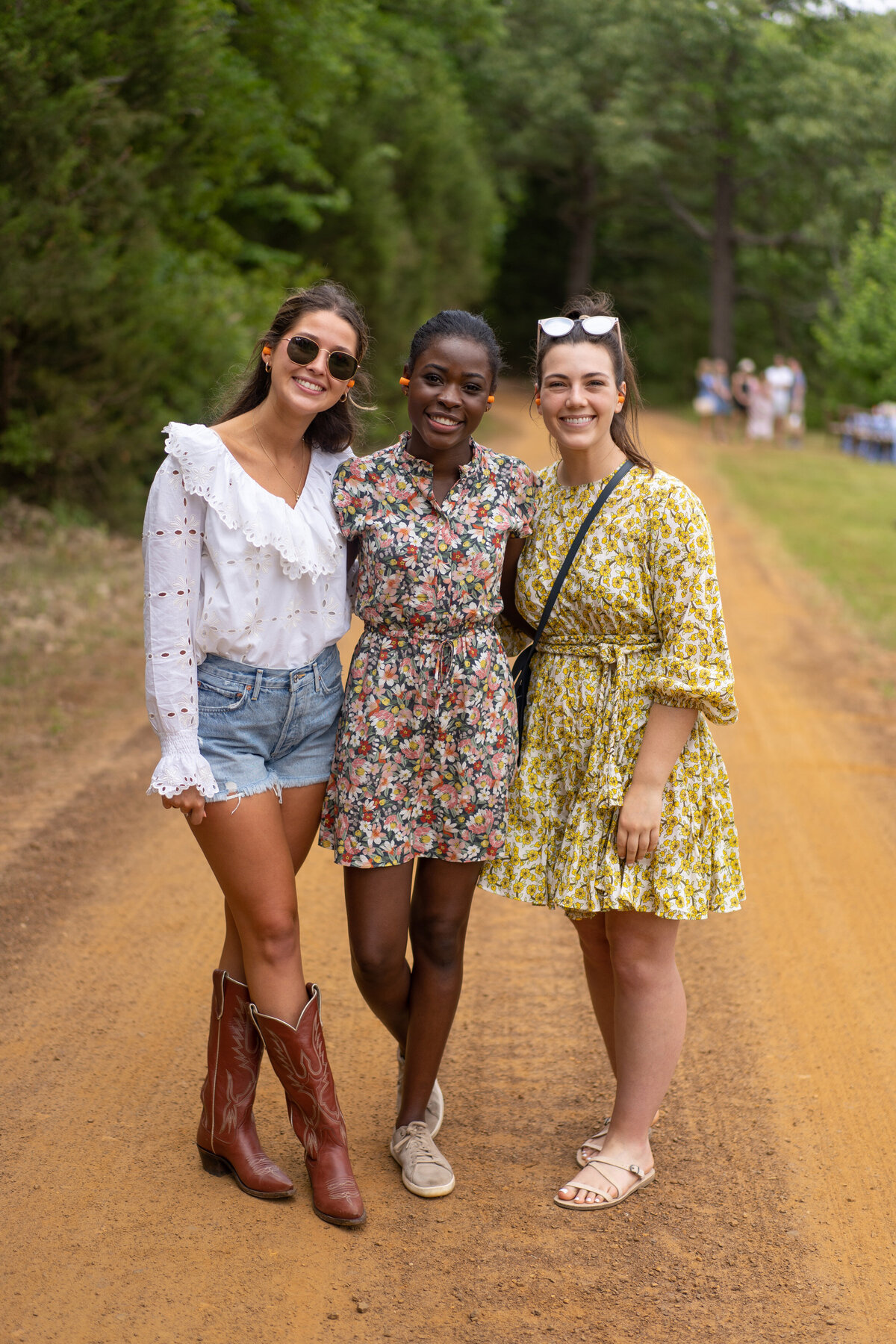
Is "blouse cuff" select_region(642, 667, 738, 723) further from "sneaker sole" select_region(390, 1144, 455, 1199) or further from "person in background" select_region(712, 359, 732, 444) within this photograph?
"person in background" select_region(712, 359, 732, 444)

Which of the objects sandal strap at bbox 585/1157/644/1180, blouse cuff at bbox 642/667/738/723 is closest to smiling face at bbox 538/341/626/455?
blouse cuff at bbox 642/667/738/723

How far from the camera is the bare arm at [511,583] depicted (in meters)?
3.11

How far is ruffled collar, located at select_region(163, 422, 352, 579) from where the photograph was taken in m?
2.78

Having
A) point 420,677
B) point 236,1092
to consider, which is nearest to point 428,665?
point 420,677

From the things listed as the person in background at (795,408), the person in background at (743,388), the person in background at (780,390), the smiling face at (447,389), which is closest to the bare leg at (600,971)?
the smiling face at (447,389)

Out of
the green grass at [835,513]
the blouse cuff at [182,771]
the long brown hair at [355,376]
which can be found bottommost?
the green grass at [835,513]

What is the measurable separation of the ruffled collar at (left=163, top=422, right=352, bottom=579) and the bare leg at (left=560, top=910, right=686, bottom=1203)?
115 centimetres

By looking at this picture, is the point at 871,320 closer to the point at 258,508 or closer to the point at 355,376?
the point at 355,376

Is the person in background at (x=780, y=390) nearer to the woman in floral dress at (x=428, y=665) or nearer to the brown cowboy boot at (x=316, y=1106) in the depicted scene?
Answer: the woman in floral dress at (x=428, y=665)

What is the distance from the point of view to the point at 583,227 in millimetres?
38719

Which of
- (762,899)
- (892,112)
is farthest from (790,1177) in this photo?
(892,112)

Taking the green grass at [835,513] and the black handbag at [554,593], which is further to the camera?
the green grass at [835,513]

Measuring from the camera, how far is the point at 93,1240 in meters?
2.89

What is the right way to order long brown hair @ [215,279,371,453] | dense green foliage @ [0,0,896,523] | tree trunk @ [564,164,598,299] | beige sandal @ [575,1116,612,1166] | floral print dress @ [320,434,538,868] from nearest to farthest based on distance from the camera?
floral print dress @ [320,434,538,868] → long brown hair @ [215,279,371,453] → beige sandal @ [575,1116,612,1166] → dense green foliage @ [0,0,896,523] → tree trunk @ [564,164,598,299]
